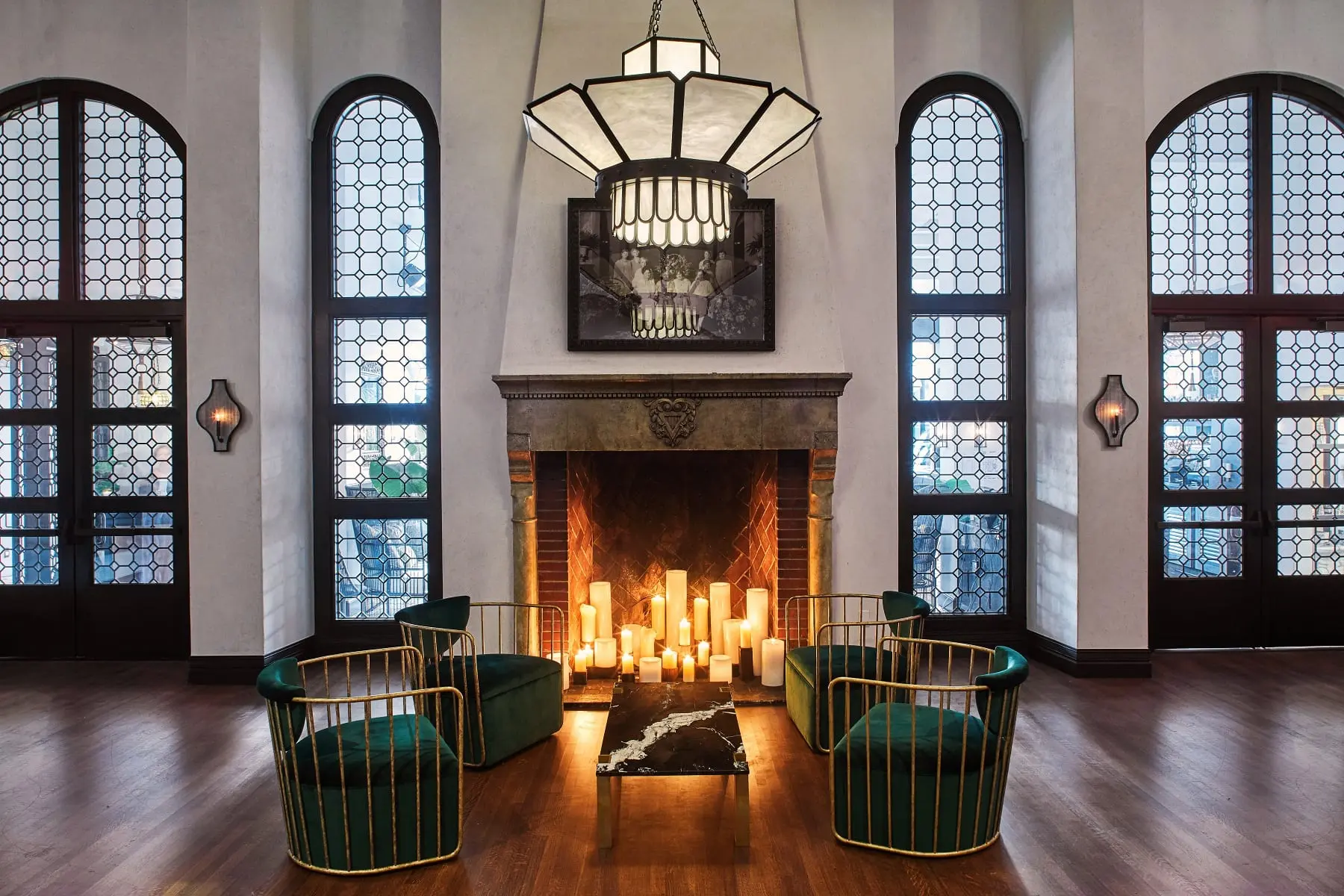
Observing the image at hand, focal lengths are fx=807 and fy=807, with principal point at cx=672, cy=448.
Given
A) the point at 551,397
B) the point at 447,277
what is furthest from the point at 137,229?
the point at 551,397

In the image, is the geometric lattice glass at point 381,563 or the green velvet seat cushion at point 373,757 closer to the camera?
the green velvet seat cushion at point 373,757

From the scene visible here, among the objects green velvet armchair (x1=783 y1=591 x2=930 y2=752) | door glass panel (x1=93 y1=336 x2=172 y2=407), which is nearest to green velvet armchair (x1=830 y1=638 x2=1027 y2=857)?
green velvet armchair (x1=783 y1=591 x2=930 y2=752)

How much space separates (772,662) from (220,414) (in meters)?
4.06

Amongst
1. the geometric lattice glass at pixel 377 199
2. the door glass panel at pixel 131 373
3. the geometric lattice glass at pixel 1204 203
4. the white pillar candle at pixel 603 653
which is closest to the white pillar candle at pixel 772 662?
the white pillar candle at pixel 603 653

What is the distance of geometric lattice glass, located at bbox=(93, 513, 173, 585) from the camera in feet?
20.1

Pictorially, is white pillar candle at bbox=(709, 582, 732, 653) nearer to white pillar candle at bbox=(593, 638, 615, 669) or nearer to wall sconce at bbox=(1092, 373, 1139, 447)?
white pillar candle at bbox=(593, 638, 615, 669)

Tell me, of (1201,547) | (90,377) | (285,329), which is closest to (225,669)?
(285,329)

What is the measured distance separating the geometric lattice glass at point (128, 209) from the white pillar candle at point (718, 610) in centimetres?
459

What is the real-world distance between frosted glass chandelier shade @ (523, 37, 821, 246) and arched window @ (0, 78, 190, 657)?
4.86m

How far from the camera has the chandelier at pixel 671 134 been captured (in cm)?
242

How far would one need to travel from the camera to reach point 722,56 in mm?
5438

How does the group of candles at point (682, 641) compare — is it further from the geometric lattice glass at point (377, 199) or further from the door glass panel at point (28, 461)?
the door glass panel at point (28, 461)

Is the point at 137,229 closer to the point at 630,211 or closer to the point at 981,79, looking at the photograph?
the point at 630,211

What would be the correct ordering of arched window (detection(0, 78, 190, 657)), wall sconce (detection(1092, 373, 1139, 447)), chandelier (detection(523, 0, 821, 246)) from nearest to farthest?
chandelier (detection(523, 0, 821, 246)), wall sconce (detection(1092, 373, 1139, 447)), arched window (detection(0, 78, 190, 657))
